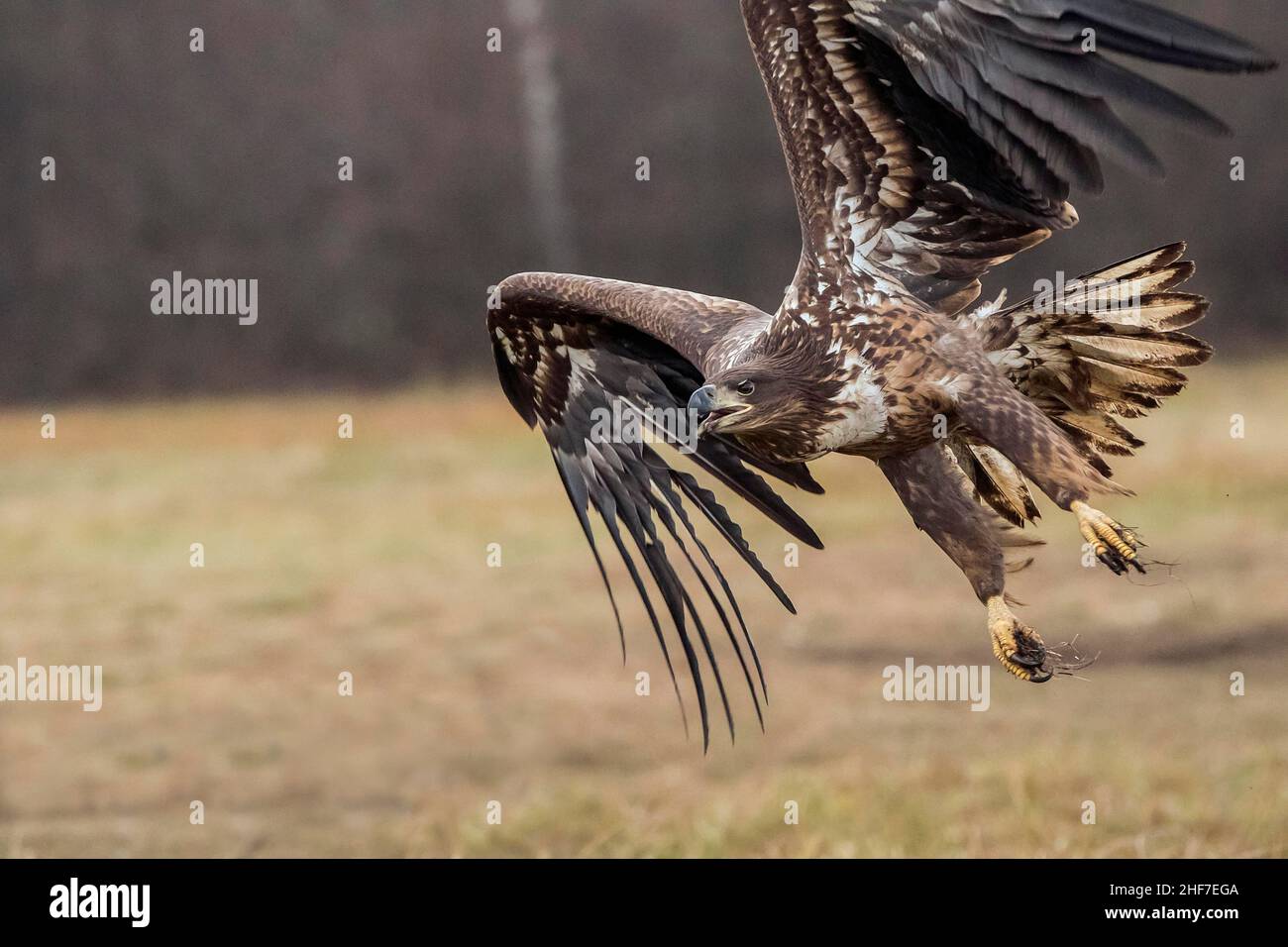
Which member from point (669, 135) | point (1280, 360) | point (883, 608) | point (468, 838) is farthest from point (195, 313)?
point (468, 838)

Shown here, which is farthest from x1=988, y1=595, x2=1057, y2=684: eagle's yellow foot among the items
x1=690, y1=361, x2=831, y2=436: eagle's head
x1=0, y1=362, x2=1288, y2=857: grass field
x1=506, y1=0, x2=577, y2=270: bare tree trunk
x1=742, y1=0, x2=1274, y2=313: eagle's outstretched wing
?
x1=506, y1=0, x2=577, y2=270: bare tree trunk

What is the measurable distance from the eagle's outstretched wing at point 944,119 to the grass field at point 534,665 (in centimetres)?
379

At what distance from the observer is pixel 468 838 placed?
9594 millimetres

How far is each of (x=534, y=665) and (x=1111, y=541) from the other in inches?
390

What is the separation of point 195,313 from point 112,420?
244 cm

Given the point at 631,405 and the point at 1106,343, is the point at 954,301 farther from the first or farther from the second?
the point at 631,405

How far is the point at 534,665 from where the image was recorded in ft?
48.2

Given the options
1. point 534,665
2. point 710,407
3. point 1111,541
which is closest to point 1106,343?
point 1111,541

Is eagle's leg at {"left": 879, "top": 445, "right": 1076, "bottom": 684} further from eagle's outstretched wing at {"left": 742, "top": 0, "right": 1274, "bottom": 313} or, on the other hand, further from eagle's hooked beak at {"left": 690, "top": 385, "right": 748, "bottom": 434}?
eagle's hooked beak at {"left": 690, "top": 385, "right": 748, "bottom": 434}

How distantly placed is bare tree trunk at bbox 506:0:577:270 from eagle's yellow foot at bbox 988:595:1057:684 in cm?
1828

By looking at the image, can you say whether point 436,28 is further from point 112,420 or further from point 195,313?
point 112,420

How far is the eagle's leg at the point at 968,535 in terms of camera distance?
5602mm

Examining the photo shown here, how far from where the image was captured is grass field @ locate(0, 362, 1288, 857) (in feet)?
31.8

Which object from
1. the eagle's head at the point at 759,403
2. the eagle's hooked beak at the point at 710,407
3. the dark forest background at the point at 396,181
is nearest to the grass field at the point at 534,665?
A: the dark forest background at the point at 396,181
